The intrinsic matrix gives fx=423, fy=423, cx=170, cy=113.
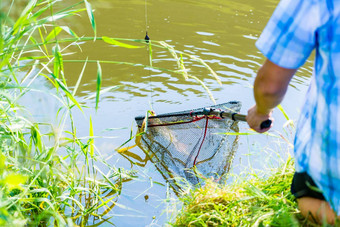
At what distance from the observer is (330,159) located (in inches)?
55.4

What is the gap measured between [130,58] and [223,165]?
2.55 m

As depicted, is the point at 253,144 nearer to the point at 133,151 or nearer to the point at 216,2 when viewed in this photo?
the point at 133,151

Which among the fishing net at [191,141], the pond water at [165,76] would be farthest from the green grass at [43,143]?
the fishing net at [191,141]

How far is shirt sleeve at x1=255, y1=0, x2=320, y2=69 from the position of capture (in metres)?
1.27

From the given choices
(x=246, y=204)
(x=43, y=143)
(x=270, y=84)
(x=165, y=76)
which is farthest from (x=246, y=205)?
(x=165, y=76)

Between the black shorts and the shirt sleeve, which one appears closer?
the shirt sleeve

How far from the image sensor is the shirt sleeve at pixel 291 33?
4.16ft

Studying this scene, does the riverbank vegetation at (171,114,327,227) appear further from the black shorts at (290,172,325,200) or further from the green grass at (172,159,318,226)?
the black shorts at (290,172,325,200)

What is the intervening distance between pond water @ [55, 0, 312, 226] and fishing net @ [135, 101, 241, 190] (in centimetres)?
13

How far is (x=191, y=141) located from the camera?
3.30 m

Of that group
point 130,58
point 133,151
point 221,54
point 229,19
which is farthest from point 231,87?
point 229,19

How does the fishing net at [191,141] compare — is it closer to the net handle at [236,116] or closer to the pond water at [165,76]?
the pond water at [165,76]

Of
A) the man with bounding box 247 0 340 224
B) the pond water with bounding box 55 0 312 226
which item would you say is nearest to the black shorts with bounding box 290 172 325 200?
the man with bounding box 247 0 340 224

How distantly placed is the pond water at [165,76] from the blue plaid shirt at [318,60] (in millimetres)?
1084
